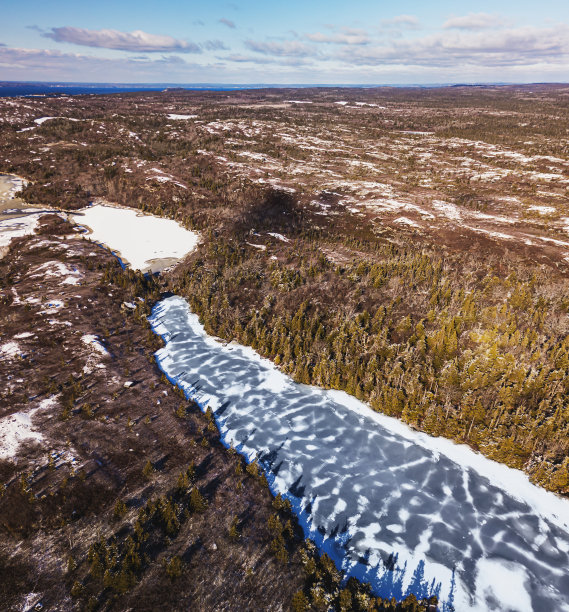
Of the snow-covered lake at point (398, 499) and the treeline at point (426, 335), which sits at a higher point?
the treeline at point (426, 335)

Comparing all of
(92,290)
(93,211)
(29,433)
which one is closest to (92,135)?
(93,211)

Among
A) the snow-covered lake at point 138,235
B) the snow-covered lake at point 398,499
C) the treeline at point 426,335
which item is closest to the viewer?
the snow-covered lake at point 398,499

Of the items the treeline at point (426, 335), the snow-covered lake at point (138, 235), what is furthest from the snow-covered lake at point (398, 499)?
the snow-covered lake at point (138, 235)

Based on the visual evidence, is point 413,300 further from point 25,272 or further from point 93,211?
point 93,211

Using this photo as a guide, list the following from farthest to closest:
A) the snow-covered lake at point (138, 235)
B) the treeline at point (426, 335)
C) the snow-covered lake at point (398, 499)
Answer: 1. the snow-covered lake at point (138, 235)
2. the treeline at point (426, 335)
3. the snow-covered lake at point (398, 499)

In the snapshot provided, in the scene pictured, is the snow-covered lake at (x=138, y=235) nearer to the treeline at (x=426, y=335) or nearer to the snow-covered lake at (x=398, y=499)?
the treeline at (x=426, y=335)

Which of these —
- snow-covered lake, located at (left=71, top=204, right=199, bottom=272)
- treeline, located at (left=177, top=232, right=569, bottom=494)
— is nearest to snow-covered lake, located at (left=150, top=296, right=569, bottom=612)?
treeline, located at (left=177, top=232, right=569, bottom=494)
